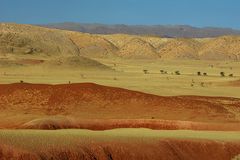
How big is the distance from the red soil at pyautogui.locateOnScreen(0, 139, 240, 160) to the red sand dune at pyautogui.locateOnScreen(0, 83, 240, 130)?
1307 cm

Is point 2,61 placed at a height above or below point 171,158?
below

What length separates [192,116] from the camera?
47250 mm

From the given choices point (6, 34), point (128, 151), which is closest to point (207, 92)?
point (128, 151)

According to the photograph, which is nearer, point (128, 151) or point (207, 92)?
point (128, 151)

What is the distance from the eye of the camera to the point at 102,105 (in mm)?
49562

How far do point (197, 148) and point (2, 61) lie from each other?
8565 centimetres

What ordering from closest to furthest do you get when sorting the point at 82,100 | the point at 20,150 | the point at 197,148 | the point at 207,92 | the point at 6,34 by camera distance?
1. the point at 20,150
2. the point at 197,148
3. the point at 82,100
4. the point at 207,92
5. the point at 6,34

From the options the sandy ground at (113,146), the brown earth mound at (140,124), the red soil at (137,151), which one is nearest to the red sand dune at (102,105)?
the brown earth mound at (140,124)

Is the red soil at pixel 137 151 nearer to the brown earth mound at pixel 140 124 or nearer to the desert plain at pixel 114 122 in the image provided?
the desert plain at pixel 114 122

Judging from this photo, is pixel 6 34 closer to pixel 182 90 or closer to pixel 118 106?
pixel 182 90

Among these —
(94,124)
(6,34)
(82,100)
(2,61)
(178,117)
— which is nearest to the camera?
(94,124)

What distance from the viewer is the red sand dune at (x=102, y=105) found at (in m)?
46.8

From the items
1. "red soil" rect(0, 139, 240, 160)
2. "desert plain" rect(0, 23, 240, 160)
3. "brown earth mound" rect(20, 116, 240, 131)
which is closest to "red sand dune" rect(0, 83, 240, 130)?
"desert plain" rect(0, 23, 240, 160)

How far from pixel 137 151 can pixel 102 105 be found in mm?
23127
